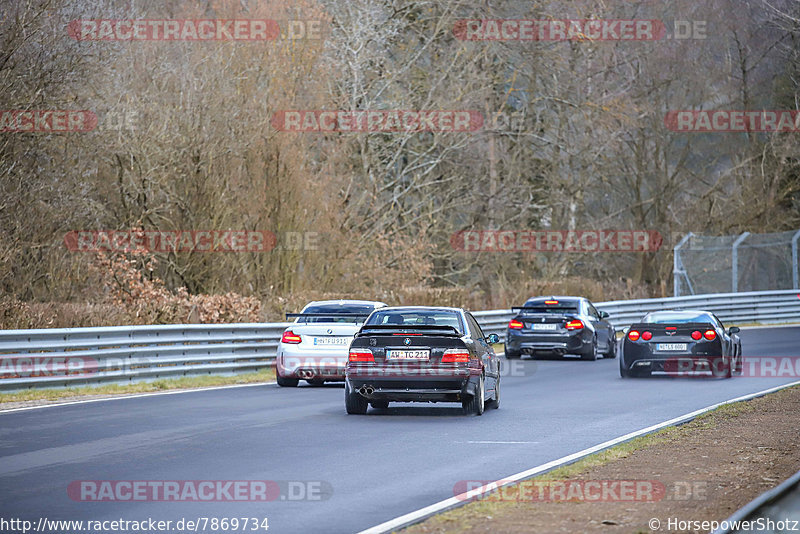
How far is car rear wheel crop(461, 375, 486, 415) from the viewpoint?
1684 centimetres

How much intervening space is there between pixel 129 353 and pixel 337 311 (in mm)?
3625

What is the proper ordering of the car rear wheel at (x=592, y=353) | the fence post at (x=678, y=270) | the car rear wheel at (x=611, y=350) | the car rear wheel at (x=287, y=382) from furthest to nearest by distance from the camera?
the fence post at (x=678, y=270) → the car rear wheel at (x=611, y=350) → the car rear wheel at (x=592, y=353) → the car rear wheel at (x=287, y=382)

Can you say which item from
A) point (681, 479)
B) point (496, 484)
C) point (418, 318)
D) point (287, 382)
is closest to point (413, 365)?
point (418, 318)

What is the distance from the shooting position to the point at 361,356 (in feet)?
53.9

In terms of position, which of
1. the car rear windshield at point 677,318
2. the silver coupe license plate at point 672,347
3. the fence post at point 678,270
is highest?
the fence post at point 678,270

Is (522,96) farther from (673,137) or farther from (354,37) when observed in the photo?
(354,37)

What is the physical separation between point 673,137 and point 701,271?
10.9 m

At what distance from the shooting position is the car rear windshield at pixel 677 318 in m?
24.1

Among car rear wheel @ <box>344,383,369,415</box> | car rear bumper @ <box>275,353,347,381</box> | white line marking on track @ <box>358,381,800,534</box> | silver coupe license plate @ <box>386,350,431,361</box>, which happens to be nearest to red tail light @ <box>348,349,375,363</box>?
silver coupe license plate @ <box>386,350,431,361</box>

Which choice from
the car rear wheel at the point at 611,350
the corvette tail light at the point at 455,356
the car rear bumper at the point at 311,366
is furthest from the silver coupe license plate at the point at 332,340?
the car rear wheel at the point at 611,350

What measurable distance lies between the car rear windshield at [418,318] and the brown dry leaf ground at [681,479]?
370 cm

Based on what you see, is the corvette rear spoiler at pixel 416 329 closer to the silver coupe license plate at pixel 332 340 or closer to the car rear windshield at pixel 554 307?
Answer: the silver coupe license plate at pixel 332 340

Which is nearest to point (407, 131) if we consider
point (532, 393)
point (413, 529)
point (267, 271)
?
point (267, 271)

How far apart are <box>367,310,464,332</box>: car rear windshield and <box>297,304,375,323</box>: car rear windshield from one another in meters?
3.68
